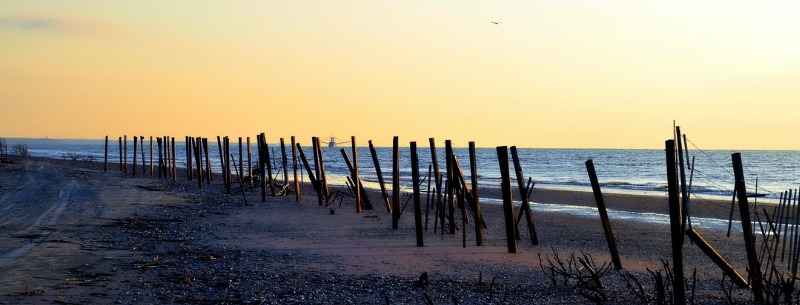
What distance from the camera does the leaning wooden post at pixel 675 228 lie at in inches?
314

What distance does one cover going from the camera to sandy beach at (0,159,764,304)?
26.9ft

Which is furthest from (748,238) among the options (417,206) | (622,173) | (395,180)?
(622,173)

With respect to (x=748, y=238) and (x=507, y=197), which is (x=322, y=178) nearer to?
(x=507, y=197)

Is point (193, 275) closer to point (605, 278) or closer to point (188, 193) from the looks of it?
point (605, 278)

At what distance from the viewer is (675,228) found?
26.8 ft

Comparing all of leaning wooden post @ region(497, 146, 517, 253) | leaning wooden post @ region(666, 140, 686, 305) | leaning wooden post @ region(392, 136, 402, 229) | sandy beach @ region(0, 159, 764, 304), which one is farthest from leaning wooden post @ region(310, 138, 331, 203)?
leaning wooden post @ region(666, 140, 686, 305)

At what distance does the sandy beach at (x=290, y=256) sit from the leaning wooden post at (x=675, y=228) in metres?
0.44

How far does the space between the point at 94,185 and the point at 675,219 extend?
69.3 feet

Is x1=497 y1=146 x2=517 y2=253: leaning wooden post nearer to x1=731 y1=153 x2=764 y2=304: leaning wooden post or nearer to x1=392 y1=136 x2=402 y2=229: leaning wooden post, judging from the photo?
x1=392 y1=136 x2=402 y2=229: leaning wooden post

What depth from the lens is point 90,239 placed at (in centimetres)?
1167

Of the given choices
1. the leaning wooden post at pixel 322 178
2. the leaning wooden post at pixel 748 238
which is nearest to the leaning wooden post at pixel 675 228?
the leaning wooden post at pixel 748 238

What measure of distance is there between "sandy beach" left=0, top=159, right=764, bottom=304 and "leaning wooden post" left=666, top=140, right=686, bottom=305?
444mm

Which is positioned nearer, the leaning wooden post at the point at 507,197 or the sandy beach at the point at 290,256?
the sandy beach at the point at 290,256

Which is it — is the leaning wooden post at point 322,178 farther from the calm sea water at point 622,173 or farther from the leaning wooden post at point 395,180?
the calm sea water at point 622,173
